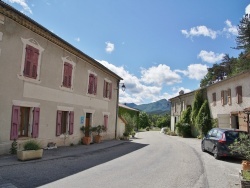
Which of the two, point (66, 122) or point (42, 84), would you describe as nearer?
point (42, 84)

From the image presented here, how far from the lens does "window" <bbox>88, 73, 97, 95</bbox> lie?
18953 mm

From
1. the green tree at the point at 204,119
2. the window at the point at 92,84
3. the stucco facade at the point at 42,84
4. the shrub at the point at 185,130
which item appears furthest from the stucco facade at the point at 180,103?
the stucco facade at the point at 42,84

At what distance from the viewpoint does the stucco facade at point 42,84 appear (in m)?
10.9

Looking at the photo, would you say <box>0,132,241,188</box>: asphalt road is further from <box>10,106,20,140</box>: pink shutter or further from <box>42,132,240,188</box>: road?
<box>10,106,20,140</box>: pink shutter

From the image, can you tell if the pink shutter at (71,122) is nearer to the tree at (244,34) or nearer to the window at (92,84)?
the window at (92,84)

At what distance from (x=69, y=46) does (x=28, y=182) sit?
10.0 metres

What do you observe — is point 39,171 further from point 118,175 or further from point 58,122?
point 58,122

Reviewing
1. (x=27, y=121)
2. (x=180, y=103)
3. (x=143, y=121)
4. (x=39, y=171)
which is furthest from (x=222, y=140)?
(x=143, y=121)

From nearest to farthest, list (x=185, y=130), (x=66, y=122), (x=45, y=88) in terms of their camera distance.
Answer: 1. (x=45, y=88)
2. (x=66, y=122)
3. (x=185, y=130)

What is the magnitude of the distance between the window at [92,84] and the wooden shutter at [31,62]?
21.3 ft

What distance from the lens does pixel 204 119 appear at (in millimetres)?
27281

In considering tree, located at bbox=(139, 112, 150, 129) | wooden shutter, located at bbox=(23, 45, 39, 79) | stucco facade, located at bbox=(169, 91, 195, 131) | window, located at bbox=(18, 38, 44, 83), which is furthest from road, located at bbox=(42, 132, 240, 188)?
tree, located at bbox=(139, 112, 150, 129)

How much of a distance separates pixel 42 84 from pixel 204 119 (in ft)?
62.7

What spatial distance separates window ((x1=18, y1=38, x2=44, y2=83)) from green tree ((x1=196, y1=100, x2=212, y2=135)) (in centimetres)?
1953
